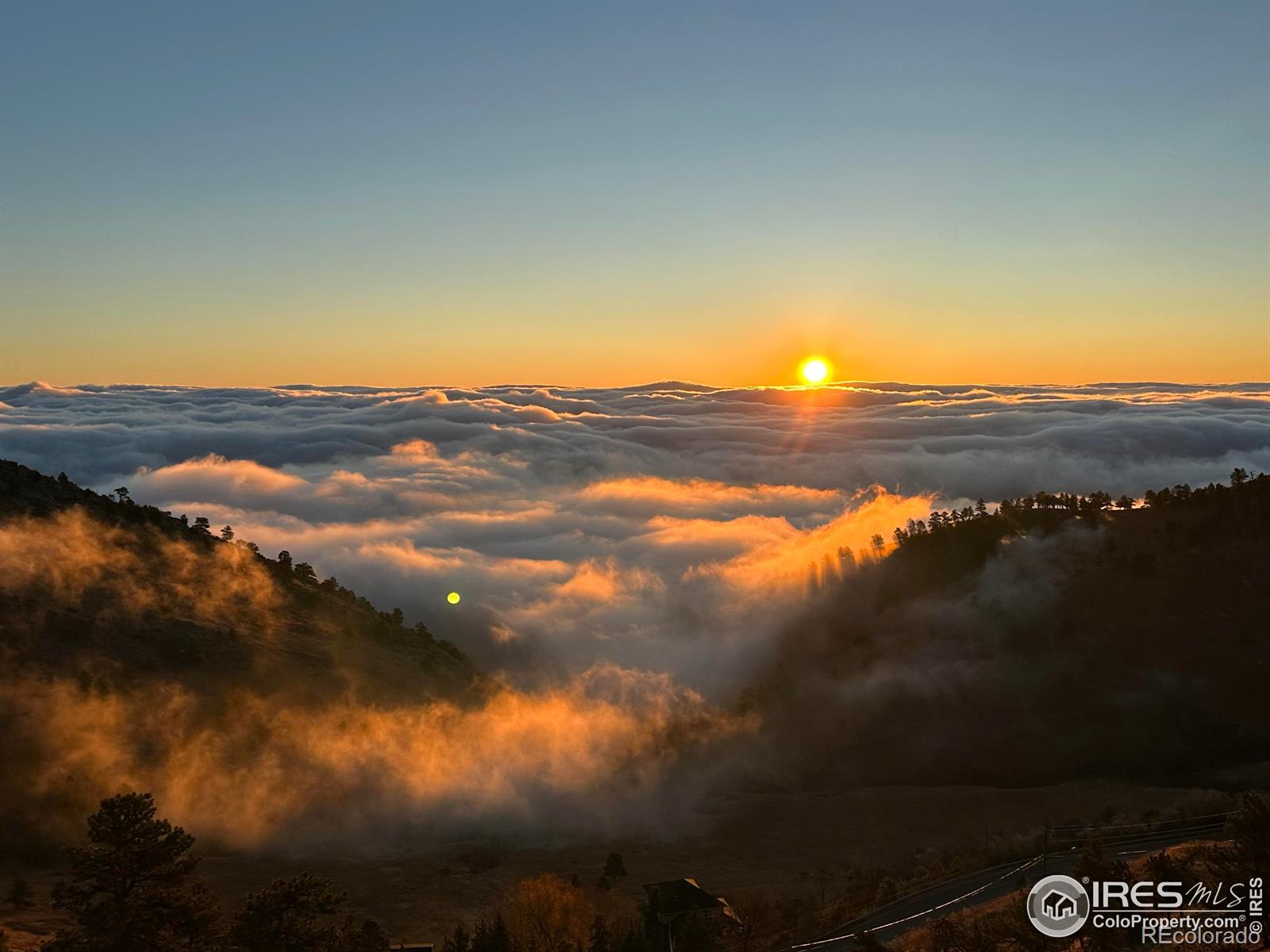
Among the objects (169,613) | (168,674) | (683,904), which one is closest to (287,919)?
(683,904)

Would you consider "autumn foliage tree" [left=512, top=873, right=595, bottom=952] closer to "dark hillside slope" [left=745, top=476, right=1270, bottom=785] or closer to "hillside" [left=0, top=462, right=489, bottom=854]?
"hillside" [left=0, top=462, right=489, bottom=854]

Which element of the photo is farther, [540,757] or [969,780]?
[540,757]

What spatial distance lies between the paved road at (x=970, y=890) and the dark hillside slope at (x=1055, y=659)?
2957cm

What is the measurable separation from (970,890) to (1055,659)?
54480 millimetres

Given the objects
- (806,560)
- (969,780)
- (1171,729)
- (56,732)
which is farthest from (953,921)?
(806,560)

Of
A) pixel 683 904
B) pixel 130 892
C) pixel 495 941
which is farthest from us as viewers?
pixel 683 904

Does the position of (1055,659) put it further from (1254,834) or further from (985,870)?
(1254,834)

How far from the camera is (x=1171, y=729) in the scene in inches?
3460

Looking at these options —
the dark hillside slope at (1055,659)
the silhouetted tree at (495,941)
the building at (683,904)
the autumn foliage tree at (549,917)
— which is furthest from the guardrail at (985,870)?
the dark hillside slope at (1055,659)

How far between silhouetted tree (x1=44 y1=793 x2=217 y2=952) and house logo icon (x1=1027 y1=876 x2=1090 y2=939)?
29.4 meters

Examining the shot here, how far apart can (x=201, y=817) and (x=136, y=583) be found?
28600mm

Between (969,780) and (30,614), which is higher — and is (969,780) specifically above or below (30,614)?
below

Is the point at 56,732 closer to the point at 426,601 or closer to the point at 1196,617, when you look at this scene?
the point at 426,601

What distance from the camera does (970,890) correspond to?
52688 mm
